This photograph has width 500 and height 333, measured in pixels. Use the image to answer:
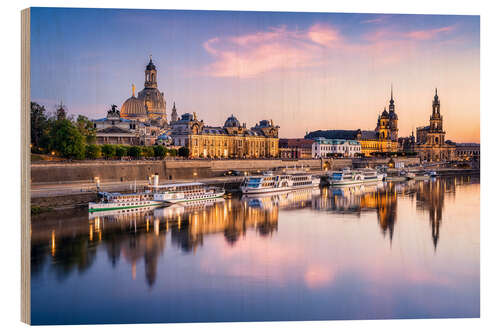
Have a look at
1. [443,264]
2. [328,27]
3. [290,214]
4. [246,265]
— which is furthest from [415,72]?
[290,214]

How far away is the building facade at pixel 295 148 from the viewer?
59612 millimetres

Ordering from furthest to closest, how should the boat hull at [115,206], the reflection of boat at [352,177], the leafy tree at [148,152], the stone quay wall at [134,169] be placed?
the reflection of boat at [352,177]
the leafy tree at [148,152]
the stone quay wall at [134,169]
the boat hull at [115,206]

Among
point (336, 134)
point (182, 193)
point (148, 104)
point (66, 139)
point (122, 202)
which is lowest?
point (122, 202)

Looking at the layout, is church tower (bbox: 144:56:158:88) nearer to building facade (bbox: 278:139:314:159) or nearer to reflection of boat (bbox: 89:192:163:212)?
building facade (bbox: 278:139:314:159)

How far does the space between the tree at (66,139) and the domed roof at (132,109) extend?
2834 centimetres

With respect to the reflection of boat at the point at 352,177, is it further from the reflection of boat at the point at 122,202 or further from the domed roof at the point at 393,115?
the domed roof at the point at 393,115

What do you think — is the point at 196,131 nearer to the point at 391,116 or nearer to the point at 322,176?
the point at 322,176

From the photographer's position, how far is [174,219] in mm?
17938

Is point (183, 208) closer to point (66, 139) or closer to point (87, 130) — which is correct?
point (66, 139)

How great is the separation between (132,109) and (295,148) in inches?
779

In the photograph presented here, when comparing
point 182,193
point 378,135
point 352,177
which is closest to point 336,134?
point 378,135

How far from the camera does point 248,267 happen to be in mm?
12062

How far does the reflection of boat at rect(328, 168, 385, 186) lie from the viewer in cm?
3353

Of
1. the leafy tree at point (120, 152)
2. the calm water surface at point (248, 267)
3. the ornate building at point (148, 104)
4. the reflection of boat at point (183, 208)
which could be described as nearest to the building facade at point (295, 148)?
the ornate building at point (148, 104)
